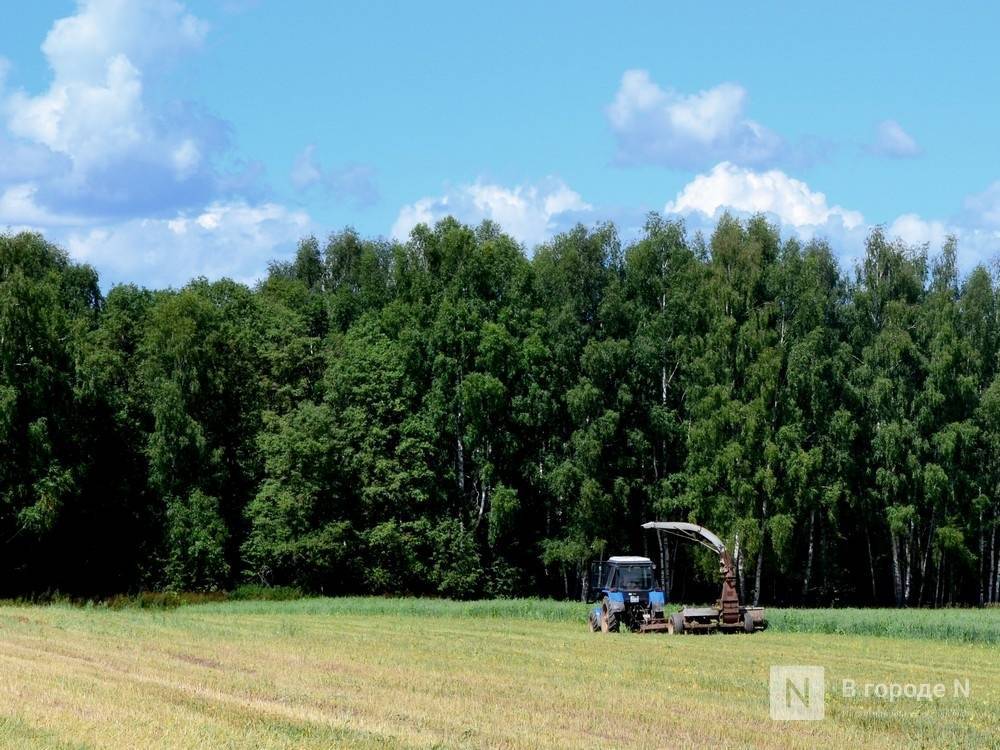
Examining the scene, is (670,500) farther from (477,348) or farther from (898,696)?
(898,696)

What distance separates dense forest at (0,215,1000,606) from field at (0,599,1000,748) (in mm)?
16223

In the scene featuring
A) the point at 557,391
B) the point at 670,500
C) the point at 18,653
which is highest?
the point at 557,391

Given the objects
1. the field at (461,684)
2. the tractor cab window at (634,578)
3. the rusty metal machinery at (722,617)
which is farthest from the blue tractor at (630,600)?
the field at (461,684)

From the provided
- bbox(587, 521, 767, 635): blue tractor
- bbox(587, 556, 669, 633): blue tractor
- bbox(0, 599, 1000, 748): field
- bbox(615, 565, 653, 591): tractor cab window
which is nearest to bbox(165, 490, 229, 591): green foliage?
bbox(0, 599, 1000, 748): field

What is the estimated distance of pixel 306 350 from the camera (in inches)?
2425

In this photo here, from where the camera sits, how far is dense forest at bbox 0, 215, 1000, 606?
5275 cm

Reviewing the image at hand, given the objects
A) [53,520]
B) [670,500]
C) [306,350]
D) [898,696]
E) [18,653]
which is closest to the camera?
[898,696]

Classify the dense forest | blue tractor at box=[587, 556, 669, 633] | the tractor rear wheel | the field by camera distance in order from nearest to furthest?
the field < the tractor rear wheel < blue tractor at box=[587, 556, 669, 633] < the dense forest

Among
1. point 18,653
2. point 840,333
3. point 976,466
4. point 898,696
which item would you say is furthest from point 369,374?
point 898,696

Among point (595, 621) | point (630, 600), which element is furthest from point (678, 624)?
point (595, 621)

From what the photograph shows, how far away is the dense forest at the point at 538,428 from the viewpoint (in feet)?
173

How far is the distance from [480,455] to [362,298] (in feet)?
40.3

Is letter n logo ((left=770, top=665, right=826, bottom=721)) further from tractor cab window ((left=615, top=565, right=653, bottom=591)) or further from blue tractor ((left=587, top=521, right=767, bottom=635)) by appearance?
tractor cab window ((left=615, top=565, right=653, bottom=591))

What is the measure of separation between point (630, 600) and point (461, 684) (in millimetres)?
15982
